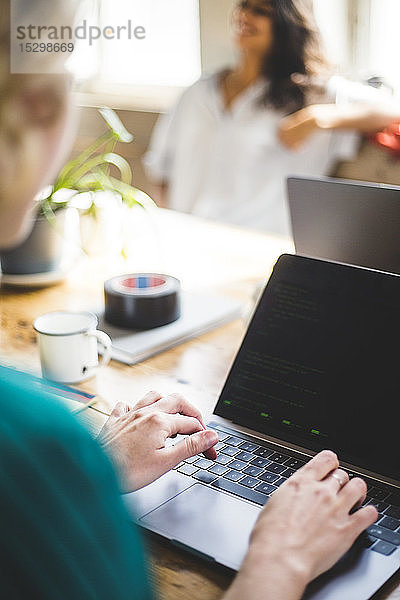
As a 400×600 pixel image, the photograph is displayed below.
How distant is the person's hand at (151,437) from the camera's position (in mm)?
862

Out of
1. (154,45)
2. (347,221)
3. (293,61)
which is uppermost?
(154,45)

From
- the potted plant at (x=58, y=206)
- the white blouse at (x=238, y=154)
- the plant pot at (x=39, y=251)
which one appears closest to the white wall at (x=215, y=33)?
the white blouse at (x=238, y=154)

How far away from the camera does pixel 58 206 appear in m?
1.57

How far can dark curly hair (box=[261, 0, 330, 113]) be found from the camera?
271 cm

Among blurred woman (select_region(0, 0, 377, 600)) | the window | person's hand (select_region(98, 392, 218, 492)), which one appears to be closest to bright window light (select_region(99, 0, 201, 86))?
the window

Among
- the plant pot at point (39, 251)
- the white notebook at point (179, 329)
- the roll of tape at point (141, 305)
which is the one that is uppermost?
the plant pot at point (39, 251)

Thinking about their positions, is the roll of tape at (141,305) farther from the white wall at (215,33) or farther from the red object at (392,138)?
the white wall at (215,33)

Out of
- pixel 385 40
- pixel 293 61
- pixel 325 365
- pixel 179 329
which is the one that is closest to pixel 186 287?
pixel 179 329

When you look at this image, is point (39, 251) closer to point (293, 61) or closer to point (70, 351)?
point (70, 351)

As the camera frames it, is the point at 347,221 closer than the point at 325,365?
No

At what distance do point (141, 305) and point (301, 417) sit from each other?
1.45ft

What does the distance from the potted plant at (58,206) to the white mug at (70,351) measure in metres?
0.38

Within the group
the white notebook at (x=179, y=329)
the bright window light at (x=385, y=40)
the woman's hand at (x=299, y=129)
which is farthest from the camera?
the bright window light at (x=385, y=40)

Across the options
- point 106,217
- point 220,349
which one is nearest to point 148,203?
point 106,217
